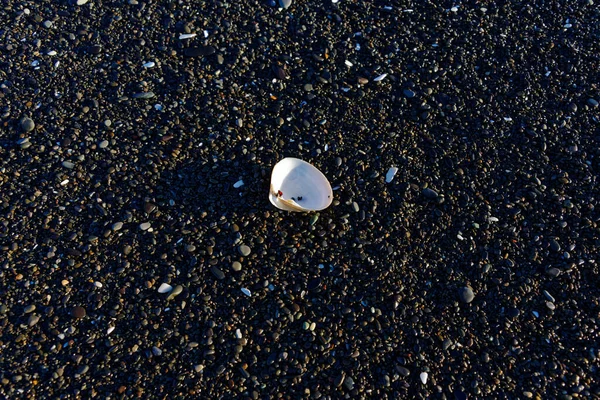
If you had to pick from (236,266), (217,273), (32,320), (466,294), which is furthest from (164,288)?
(466,294)

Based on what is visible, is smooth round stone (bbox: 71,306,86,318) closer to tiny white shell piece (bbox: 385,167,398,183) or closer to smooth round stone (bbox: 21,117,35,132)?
smooth round stone (bbox: 21,117,35,132)

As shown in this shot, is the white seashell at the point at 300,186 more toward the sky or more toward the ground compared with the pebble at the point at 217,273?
more toward the sky

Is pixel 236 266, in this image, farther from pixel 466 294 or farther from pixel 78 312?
pixel 466 294

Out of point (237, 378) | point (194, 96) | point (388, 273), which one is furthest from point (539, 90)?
point (237, 378)

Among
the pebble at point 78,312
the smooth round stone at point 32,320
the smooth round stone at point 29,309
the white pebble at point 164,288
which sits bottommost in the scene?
the smooth round stone at point 32,320

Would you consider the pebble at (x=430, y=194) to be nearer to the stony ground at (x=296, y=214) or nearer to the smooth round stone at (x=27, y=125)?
the stony ground at (x=296, y=214)

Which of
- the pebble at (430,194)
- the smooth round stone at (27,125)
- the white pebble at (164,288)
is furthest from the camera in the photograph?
the smooth round stone at (27,125)

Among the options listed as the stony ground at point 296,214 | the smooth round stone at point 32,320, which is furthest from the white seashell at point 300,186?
the smooth round stone at point 32,320
